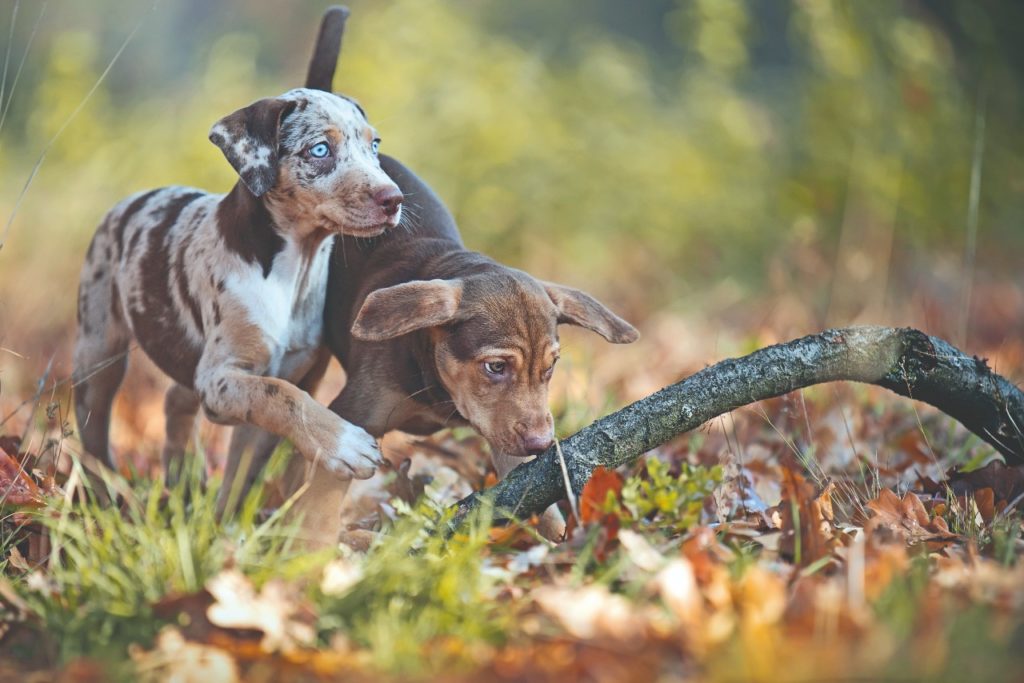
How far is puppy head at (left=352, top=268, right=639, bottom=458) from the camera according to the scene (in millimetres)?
3777

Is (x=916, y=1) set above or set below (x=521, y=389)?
above

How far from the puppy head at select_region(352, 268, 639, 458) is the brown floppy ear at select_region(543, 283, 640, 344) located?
101mm

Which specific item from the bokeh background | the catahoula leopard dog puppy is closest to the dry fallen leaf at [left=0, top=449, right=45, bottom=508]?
the catahoula leopard dog puppy

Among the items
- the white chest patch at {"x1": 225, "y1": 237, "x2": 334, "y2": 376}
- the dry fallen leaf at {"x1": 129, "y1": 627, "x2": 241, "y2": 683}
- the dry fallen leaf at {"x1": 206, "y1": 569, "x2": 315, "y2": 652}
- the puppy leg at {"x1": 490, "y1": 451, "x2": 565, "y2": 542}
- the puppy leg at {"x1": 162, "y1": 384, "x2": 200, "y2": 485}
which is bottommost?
the dry fallen leaf at {"x1": 129, "y1": 627, "x2": 241, "y2": 683}

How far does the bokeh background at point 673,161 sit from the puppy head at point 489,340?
3460 millimetres

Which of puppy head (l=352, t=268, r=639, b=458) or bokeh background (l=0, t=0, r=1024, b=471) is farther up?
bokeh background (l=0, t=0, r=1024, b=471)

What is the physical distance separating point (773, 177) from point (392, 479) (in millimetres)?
7147

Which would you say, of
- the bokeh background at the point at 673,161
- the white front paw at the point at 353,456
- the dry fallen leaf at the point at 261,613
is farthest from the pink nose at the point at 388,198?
the bokeh background at the point at 673,161

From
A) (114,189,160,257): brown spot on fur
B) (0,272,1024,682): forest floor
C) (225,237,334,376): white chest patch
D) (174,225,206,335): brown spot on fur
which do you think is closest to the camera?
(0,272,1024,682): forest floor

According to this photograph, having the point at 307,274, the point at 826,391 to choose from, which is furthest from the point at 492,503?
the point at 826,391

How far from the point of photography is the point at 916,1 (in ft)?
35.1

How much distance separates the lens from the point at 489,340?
3846mm

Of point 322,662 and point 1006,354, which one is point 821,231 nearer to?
point 1006,354

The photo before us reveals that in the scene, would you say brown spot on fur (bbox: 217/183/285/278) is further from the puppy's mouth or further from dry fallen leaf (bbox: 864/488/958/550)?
dry fallen leaf (bbox: 864/488/958/550)
